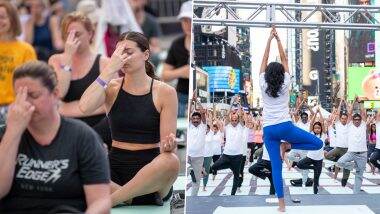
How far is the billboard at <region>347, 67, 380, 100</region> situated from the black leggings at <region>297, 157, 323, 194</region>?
7.4 inches

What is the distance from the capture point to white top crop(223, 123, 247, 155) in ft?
6.22

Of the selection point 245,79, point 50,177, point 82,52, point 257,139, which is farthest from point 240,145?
point 82,52

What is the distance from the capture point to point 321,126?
1885 millimetres

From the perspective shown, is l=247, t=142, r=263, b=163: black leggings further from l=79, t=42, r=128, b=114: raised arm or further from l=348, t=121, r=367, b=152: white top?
l=79, t=42, r=128, b=114: raised arm

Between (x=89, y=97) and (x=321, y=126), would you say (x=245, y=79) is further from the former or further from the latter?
(x=89, y=97)

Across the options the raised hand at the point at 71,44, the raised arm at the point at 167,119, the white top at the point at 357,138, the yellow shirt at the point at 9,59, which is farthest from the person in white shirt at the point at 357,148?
the yellow shirt at the point at 9,59

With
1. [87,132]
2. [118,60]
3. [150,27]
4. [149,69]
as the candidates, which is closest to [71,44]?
[149,69]

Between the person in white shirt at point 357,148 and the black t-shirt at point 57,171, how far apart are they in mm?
654

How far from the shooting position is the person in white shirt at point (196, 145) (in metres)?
1.90

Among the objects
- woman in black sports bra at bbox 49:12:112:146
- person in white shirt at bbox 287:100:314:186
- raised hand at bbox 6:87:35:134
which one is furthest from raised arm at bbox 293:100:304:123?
woman in black sports bra at bbox 49:12:112:146

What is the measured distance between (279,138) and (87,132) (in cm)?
52

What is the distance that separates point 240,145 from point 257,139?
5 centimetres

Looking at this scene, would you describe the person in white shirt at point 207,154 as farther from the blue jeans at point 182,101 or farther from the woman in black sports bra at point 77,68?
the blue jeans at point 182,101

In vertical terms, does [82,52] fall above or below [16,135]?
above
